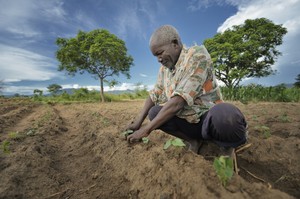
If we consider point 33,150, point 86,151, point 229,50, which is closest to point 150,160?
point 86,151

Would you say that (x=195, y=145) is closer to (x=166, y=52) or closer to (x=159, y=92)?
(x=159, y=92)

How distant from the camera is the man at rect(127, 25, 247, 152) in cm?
178

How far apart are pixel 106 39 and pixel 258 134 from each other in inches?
617

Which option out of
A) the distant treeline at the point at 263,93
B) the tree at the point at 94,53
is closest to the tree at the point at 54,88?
the tree at the point at 94,53

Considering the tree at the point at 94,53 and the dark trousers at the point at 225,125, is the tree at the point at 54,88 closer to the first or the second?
the tree at the point at 94,53

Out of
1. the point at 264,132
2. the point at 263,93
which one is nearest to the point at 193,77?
the point at 264,132

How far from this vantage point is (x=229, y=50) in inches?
858

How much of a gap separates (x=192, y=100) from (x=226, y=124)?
1.25ft

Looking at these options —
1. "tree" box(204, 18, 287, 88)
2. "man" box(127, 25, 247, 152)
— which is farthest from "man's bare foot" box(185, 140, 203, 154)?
"tree" box(204, 18, 287, 88)

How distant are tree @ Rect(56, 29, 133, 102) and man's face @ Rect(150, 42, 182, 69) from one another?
14776 mm

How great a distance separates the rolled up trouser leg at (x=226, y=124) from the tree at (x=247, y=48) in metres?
21.4

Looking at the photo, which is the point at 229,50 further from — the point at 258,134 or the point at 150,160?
the point at 150,160

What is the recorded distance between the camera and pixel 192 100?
1749 millimetres

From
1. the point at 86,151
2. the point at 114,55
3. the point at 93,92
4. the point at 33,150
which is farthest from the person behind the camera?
the point at 93,92
